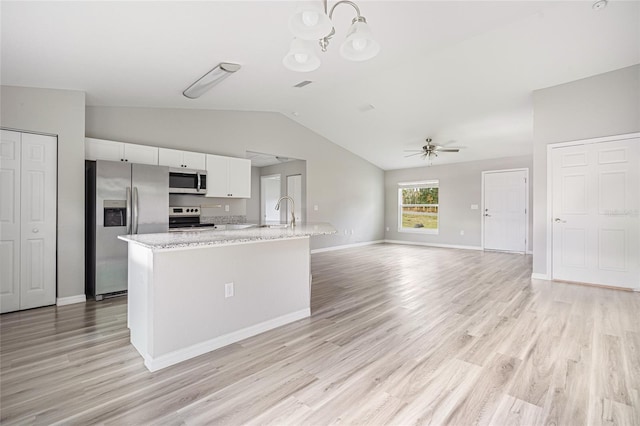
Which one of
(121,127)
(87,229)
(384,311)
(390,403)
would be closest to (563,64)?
(384,311)

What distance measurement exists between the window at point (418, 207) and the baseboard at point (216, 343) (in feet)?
23.0

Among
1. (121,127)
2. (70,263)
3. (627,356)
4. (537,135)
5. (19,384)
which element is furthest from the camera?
(537,135)

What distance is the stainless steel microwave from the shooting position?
442 centimetres

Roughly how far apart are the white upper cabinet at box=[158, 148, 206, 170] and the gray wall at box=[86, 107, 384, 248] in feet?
1.06

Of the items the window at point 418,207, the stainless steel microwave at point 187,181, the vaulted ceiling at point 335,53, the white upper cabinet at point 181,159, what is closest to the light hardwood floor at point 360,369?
the stainless steel microwave at point 187,181

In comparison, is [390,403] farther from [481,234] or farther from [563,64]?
[481,234]

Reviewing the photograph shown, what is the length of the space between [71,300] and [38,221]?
98 cm

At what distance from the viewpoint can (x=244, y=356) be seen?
2.24 meters

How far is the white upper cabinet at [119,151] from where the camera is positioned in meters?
3.79

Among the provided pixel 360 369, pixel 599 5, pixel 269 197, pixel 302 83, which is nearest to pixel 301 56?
pixel 360 369

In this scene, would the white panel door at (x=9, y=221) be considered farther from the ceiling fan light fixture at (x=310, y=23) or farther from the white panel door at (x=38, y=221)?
the ceiling fan light fixture at (x=310, y=23)

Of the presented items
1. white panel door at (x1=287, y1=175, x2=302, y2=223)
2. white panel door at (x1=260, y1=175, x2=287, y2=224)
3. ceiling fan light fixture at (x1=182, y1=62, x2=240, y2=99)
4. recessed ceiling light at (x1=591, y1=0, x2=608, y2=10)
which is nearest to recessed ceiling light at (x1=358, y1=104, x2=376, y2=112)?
white panel door at (x1=287, y1=175, x2=302, y2=223)

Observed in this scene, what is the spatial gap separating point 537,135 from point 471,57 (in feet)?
5.58

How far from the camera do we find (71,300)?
3492 mm
